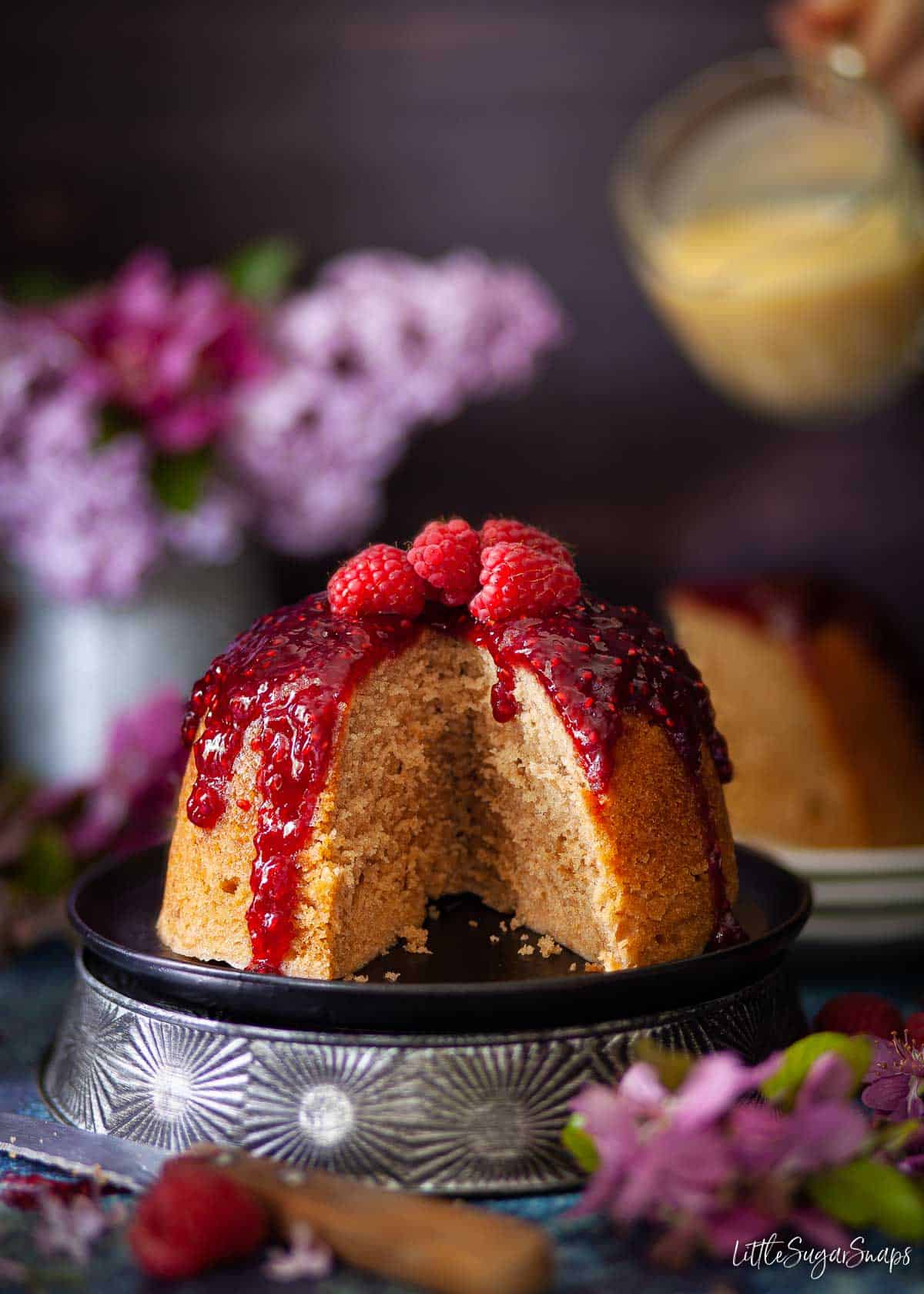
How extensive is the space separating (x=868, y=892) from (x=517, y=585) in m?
0.71

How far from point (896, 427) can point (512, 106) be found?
100cm

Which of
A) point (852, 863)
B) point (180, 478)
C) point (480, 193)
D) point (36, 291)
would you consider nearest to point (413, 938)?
point (852, 863)

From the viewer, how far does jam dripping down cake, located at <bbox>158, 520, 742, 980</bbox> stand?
1363 millimetres

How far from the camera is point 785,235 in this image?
208cm

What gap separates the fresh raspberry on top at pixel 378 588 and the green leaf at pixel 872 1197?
66 cm

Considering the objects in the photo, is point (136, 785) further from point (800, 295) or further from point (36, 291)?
point (800, 295)

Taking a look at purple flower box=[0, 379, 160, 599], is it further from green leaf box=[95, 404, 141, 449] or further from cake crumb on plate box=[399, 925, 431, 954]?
cake crumb on plate box=[399, 925, 431, 954]

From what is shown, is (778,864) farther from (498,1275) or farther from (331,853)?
(498,1275)

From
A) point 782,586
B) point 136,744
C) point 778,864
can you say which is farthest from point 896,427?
point 136,744

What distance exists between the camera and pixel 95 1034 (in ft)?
4.45

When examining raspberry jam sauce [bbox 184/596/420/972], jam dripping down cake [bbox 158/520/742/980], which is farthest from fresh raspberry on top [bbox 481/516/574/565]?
raspberry jam sauce [bbox 184/596/420/972]

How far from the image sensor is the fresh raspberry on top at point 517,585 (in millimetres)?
1408

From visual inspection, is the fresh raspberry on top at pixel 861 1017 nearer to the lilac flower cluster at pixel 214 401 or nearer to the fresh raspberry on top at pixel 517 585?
the fresh raspberry on top at pixel 517 585

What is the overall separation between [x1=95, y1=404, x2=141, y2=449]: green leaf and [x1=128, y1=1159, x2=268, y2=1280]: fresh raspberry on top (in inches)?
53.9
